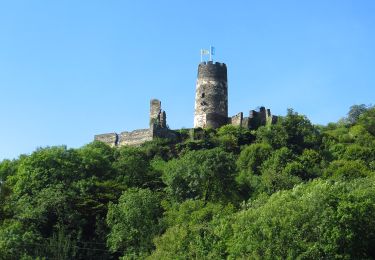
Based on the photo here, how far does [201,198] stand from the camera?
177 ft

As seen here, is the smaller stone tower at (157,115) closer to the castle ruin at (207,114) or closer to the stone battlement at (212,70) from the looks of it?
the castle ruin at (207,114)

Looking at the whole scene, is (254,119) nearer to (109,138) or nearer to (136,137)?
(136,137)

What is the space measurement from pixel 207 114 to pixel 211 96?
1743 mm

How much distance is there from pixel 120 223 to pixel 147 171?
12.4 meters

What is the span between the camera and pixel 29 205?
52.6m

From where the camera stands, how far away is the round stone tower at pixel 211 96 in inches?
2936

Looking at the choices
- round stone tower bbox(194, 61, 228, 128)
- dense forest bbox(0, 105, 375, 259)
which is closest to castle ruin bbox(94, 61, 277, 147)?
round stone tower bbox(194, 61, 228, 128)

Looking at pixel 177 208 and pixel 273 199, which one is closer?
pixel 273 199

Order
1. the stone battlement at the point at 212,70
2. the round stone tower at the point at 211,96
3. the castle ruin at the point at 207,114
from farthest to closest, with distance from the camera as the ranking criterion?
the stone battlement at the point at 212,70, the round stone tower at the point at 211,96, the castle ruin at the point at 207,114

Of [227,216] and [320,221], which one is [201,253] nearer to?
[227,216]

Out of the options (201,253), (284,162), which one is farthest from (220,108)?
(201,253)

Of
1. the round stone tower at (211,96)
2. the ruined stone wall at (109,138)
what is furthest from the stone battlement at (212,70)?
the ruined stone wall at (109,138)

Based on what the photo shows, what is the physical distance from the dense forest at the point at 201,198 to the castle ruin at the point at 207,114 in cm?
225

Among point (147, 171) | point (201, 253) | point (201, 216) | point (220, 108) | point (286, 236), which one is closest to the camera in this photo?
point (286, 236)
